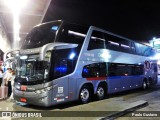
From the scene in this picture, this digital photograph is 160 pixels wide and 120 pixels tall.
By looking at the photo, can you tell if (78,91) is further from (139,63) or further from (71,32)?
(139,63)

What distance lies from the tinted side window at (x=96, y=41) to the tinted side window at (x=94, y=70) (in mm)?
961

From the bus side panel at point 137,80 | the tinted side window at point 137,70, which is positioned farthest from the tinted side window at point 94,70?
the tinted side window at point 137,70

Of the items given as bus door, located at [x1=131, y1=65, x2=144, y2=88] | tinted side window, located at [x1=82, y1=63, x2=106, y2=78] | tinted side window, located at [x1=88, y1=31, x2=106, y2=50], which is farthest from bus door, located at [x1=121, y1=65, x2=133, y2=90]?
tinted side window, located at [x1=88, y1=31, x2=106, y2=50]

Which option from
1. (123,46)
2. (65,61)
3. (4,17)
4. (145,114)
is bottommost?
(145,114)

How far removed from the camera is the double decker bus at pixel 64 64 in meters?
8.87

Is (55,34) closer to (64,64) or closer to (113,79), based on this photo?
(64,64)

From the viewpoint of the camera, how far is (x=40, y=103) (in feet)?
29.0

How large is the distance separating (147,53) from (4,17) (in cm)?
1236

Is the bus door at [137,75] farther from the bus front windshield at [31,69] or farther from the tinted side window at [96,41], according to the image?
the bus front windshield at [31,69]

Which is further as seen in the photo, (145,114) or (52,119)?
(145,114)

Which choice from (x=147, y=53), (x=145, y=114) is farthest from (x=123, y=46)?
(x=145, y=114)

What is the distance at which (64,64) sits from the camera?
9430 mm

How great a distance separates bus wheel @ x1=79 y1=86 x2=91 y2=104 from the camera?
10620 mm

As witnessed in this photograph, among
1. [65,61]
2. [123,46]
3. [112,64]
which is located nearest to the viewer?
[65,61]
